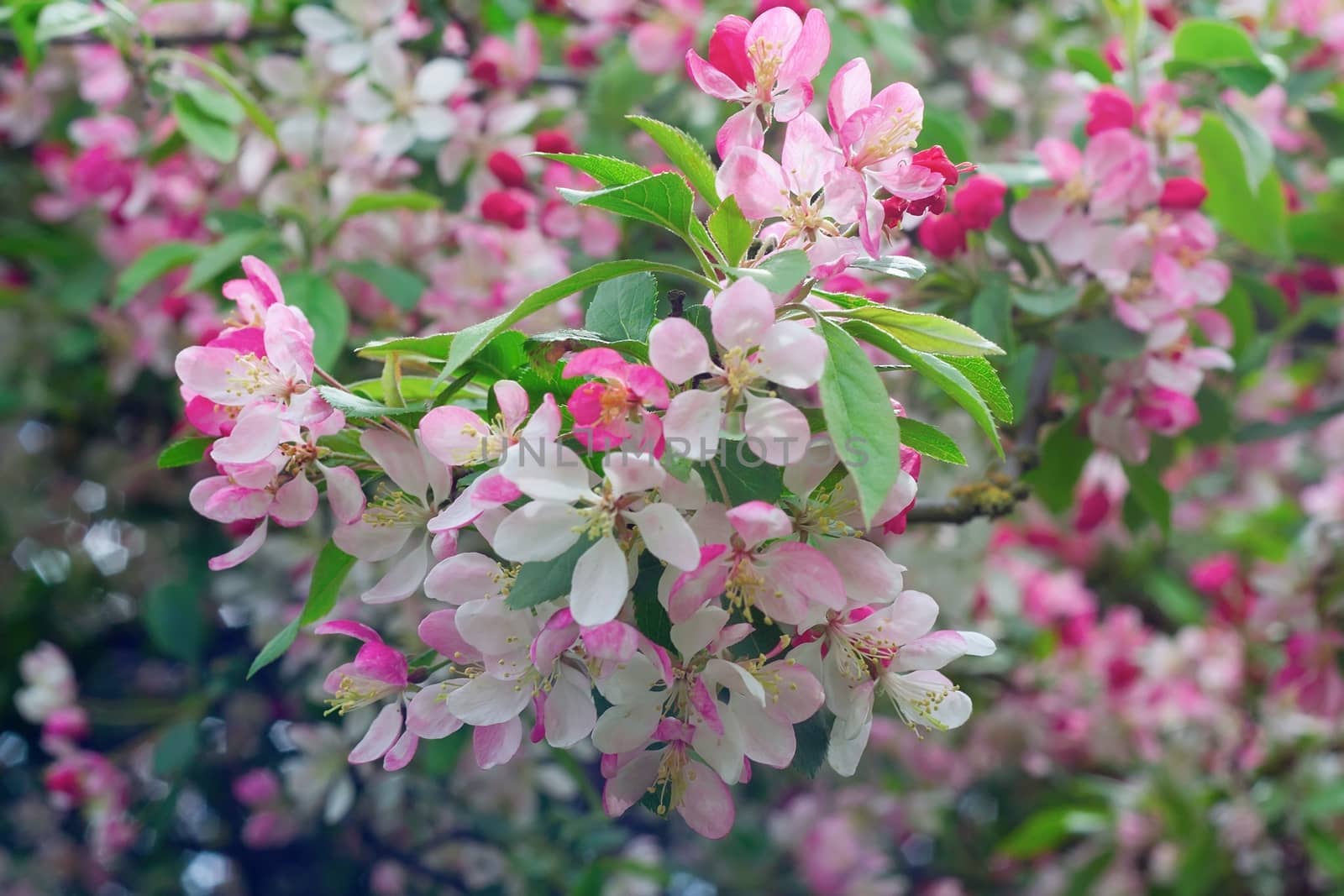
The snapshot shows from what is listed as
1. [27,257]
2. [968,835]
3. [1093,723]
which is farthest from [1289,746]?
[27,257]

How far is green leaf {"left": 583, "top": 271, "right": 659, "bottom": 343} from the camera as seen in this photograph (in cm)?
76

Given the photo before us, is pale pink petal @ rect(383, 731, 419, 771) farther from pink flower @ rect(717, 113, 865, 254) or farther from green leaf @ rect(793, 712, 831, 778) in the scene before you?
pink flower @ rect(717, 113, 865, 254)

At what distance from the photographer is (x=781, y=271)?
2.26 ft

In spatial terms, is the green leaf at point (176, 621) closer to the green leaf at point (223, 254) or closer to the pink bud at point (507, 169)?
the green leaf at point (223, 254)

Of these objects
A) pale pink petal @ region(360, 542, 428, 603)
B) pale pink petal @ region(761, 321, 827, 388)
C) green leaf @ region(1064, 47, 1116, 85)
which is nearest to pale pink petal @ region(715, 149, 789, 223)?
pale pink petal @ region(761, 321, 827, 388)

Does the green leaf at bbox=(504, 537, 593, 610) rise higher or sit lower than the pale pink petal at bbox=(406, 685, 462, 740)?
higher

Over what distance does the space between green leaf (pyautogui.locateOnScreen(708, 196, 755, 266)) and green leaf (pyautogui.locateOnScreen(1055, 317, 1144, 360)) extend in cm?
60

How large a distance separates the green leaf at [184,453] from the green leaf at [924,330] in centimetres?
47

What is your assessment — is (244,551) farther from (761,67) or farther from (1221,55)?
(1221,55)

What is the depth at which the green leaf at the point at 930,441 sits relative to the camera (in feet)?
2.47

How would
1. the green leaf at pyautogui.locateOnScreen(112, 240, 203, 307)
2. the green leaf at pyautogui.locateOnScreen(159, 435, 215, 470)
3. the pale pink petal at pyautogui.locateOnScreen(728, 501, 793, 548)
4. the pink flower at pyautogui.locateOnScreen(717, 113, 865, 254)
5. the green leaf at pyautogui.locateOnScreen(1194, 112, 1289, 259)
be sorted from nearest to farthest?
the pale pink petal at pyautogui.locateOnScreen(728, 501, 793, 548) → the pink flower at pyautogui.locateOnScreen(717, 113, 865, 254) → the green leaf at pyautogui.locateOnScreen(159, 435, 215, 470) → the green leaf at pyautogui.locateOnScreen(1194, 112, 1289, 259) → the green leaf at pyautogui.locateOnScreen(112, 240, 203, 307)

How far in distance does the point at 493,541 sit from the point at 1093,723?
7.51 ft

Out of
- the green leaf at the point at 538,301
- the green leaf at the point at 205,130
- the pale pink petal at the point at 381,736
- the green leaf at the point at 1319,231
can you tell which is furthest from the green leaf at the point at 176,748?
the green leaf at the point at 1319,231

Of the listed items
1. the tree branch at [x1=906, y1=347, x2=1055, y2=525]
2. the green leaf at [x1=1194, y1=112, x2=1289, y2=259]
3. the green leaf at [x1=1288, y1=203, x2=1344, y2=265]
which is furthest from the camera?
the green leaf at [x1=1288, y1=203, x2=1344, y2=265]
